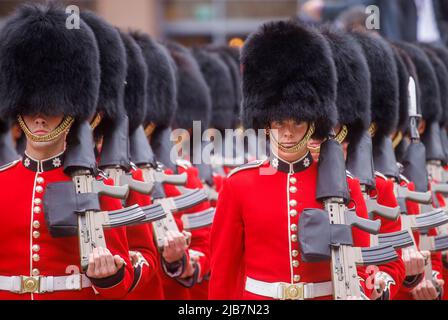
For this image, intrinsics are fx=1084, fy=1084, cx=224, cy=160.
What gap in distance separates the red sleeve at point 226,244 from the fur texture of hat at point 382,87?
126cm

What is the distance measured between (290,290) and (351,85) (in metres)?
1.11

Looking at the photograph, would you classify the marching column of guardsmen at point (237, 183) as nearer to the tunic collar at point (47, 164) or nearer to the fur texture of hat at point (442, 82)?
the tunic collar at point (47, 164)

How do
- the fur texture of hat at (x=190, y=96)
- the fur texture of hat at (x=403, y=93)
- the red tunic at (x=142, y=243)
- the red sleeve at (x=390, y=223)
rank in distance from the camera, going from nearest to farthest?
1. the red tunic at (x=142, y=243)
2. the red sleeve at (x=390, y=223)
3. the fur texture of hat at (x=403, y=93)
4. the fur texture of hat at (x=190, y=96)

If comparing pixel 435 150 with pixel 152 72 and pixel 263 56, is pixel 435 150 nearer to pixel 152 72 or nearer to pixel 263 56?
pixel 152 72

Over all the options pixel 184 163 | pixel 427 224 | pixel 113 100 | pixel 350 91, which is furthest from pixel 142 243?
pixel 427 224

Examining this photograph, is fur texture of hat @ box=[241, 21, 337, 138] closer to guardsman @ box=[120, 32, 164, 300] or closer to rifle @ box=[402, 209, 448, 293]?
guardsman @ box=[120, 32, 164, 300]

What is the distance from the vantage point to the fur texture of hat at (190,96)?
6.31 m

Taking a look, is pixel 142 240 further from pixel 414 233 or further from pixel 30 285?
pixel 414 233

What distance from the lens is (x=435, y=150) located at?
604 cm

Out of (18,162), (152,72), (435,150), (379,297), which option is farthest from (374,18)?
(18,162)

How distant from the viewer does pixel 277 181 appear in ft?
13.5

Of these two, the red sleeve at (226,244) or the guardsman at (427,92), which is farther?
the guardsman at (427,92)

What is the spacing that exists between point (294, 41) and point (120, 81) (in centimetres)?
88

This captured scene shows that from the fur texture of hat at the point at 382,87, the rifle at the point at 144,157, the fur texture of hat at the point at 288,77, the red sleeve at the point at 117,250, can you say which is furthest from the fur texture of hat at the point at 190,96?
the red sleeve at the point at 117,250
